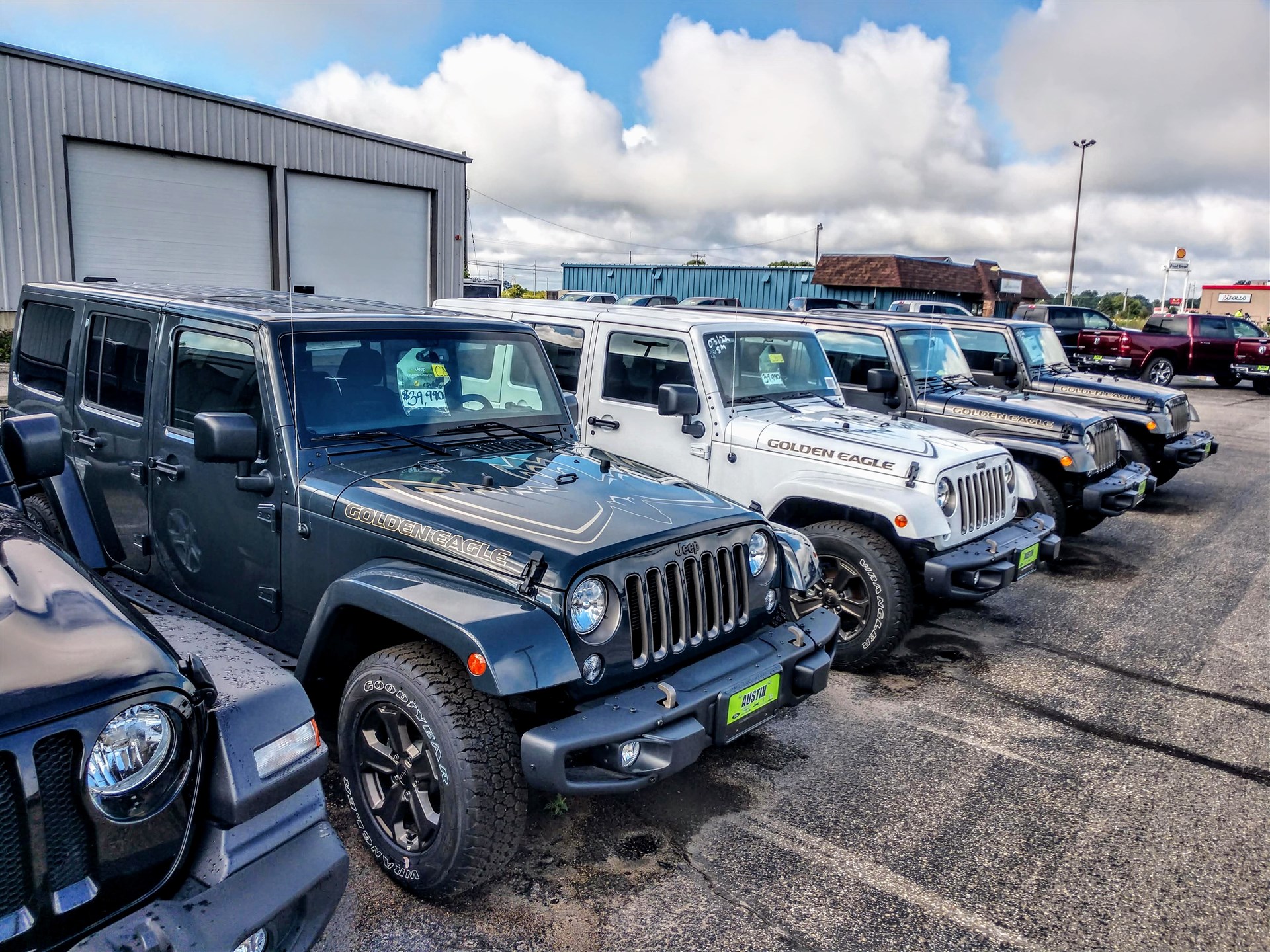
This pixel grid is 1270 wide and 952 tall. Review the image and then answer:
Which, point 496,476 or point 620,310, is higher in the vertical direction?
point 620,310

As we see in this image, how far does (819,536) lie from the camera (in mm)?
5059

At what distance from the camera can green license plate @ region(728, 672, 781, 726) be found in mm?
3029

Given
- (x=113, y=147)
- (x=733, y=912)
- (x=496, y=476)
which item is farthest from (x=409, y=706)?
(x=113, y=147)

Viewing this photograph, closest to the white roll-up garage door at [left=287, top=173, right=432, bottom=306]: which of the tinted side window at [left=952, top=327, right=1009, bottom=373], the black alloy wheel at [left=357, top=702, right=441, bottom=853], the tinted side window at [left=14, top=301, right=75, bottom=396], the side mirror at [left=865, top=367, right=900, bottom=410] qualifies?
the tinted side window at [left=952, top=327, right=1009, bottom=373]

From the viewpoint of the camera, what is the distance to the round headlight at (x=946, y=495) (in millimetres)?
4855

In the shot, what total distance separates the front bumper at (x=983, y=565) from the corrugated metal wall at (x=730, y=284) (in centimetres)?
2862

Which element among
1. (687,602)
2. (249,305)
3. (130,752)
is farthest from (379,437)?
(130,752)

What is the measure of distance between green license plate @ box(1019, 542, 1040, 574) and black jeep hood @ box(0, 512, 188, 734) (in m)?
4.61

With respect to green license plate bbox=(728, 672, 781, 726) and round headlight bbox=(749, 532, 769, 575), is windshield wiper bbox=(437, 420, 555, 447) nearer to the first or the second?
round headlight bbox=(749, 532, 769, 575)

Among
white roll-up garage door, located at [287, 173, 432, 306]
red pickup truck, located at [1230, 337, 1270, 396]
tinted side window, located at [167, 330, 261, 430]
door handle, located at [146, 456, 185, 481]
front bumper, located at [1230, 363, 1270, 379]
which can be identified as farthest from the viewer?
front bumper, located at [1230, 363, 1270, 379]

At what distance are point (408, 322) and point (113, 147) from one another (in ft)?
52.2

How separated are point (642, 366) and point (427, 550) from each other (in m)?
3.02

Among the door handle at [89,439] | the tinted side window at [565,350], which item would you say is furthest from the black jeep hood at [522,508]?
the tinted side window at [565,350]

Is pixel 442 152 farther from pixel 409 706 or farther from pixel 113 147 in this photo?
pixel 409 706
